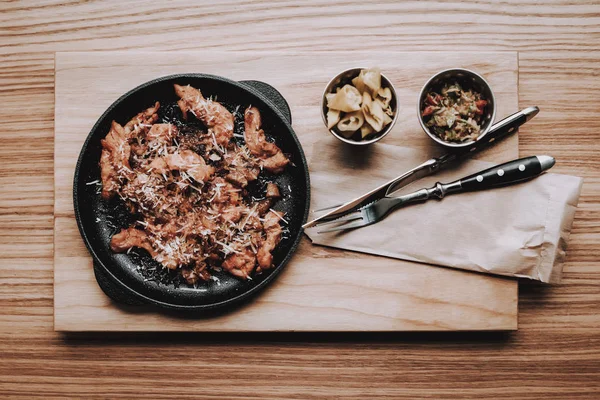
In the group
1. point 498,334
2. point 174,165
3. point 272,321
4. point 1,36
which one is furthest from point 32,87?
point 498,334

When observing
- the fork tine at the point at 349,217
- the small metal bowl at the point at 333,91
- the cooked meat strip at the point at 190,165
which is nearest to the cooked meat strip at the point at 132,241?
the cooked meat strip at the point at 190,165

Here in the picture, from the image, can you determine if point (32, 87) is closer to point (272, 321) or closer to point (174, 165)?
point (174, 165)

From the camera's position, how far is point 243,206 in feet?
6.31

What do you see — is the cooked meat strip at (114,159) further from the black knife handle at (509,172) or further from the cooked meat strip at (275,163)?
the black knife handle at (509,172)

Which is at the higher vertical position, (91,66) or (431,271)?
(91,66)

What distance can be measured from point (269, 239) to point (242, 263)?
0.43ft

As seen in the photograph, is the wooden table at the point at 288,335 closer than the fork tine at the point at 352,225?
No

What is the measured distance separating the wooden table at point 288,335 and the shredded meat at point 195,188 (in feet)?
1.10

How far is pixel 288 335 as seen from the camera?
2.05 meters

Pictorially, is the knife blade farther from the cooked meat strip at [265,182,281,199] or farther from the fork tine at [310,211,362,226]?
the cooked meat strip at [265,182,281,199]

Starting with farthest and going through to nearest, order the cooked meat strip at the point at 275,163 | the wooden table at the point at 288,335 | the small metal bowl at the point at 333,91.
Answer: the wooden table at the point at 288,335 → the cooked meat strip at the point at 275,163 → the small metal bowl at the point at 333,91

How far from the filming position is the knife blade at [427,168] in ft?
6.13

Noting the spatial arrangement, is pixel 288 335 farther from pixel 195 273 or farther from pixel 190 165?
pixel 190 165

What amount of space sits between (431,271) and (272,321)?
0.63m
